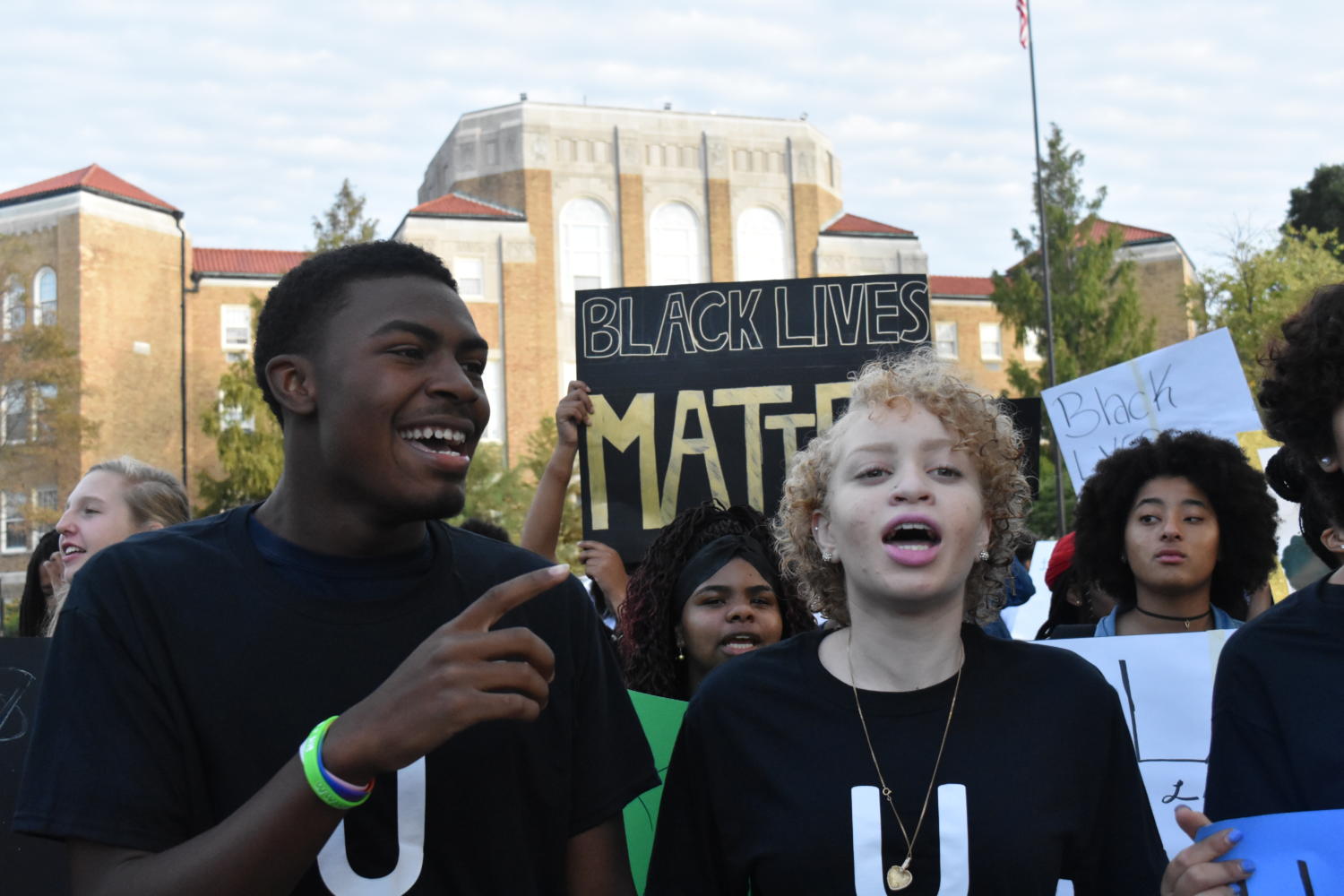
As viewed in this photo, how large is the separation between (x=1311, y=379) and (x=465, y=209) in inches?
1535

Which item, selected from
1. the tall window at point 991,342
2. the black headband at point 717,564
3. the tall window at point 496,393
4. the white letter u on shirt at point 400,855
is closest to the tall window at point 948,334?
the tall window at point 991,342

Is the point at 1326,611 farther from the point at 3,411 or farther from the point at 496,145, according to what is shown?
the point at 496,145

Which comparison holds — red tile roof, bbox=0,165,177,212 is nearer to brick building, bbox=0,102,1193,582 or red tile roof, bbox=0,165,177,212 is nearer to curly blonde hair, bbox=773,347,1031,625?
brick building, bbox=0,102,1193,582

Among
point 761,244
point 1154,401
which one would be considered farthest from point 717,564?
point 761,244

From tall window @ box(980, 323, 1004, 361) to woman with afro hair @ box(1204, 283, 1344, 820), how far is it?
44728 millimetres

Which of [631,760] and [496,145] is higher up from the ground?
[496,145]

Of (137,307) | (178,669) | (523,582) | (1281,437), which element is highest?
(137,307)

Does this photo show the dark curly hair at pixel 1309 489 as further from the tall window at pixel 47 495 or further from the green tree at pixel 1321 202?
the green tree at pixel 1321 202

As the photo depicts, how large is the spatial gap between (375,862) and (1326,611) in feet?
5.12

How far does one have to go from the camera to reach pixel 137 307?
37438mm

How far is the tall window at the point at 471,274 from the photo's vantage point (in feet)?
128

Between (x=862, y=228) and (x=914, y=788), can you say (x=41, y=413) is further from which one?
(x=914, y=788)

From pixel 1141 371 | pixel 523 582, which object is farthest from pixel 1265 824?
pixel 1141 371

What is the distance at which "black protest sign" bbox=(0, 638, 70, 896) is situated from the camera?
315 centimetres
